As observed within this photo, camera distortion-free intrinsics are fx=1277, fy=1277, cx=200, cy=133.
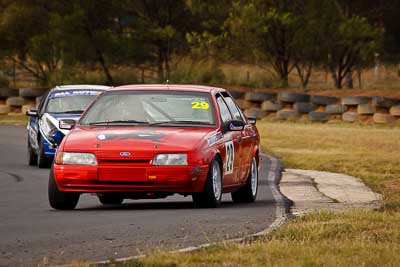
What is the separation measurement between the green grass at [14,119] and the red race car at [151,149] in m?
25.8

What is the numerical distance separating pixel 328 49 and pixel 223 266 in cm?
3682

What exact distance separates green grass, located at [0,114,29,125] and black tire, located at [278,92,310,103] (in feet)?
26.8

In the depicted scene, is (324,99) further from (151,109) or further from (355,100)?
(151,109)

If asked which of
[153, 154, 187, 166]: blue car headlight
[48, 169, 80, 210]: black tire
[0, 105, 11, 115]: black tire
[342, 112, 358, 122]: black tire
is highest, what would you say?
[153, 154, 187, 166]: blue car headlight

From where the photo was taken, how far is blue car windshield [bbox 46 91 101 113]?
74.3 ft

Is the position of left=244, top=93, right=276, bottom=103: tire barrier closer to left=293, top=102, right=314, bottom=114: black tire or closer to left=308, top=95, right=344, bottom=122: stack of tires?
left=293, top=102, right=314, bottom=114: black tire

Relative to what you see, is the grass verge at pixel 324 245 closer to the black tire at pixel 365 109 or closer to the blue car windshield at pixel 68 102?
the blue car windshield at pixel 68 102

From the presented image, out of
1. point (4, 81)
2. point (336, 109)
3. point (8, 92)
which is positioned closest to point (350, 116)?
point (336, 109)

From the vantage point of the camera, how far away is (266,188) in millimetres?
17703

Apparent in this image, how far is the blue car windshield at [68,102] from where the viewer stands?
22.7 m

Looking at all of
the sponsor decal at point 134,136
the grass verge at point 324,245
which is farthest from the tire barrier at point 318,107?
the sponsor decal at point 134,136

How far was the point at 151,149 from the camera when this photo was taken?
12.9 metres

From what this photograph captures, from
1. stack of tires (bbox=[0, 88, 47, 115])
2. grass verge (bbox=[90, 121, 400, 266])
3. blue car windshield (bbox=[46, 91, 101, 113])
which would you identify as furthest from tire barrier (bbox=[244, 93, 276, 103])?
grass verge (bbox=[90, 121, 400, 266])

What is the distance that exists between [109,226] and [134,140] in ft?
6.17
